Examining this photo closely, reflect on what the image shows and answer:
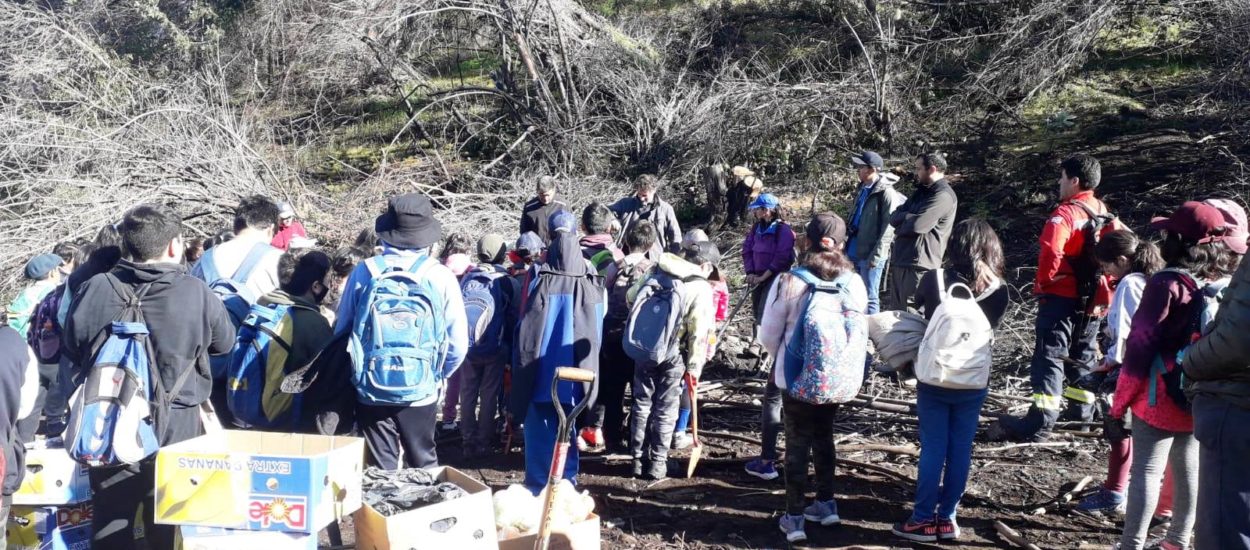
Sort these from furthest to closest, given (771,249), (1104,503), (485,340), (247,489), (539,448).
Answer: (771,249)
(485,340)
(539,448)
(1104,503)
(247,489)

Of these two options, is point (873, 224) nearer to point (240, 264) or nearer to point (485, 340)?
point (485, 340)

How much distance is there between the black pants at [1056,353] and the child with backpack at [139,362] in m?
4.80

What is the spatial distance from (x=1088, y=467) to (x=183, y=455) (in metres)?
5.15

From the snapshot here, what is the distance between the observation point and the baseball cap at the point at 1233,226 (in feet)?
12.5

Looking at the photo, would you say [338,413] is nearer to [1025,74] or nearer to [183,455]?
[183,455]

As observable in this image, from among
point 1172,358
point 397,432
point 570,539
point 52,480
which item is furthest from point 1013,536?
point 52,480

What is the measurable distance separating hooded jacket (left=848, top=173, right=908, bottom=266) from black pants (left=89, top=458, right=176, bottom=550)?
5.82 metres

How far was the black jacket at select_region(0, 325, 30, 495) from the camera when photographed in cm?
345

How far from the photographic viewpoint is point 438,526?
3455mm

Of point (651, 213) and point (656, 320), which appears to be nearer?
point (656, 320)

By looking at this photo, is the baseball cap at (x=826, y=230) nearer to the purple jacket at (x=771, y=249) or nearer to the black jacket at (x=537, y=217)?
the purple jacket at (x=771, y=249)

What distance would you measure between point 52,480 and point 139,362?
2.70ft

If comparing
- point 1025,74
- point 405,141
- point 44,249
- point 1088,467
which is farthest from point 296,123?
point 1088,467

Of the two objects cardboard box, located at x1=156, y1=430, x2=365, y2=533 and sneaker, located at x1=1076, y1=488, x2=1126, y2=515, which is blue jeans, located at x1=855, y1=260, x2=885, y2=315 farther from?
cardboard box, located at x1=156, y1=430, x2=365, y2=533
